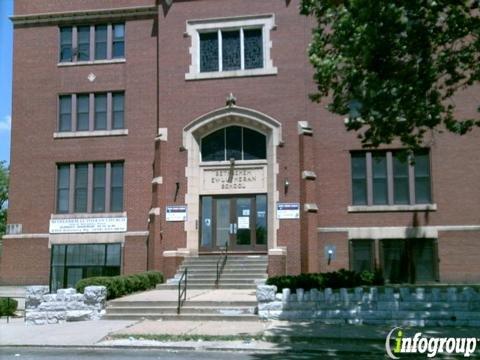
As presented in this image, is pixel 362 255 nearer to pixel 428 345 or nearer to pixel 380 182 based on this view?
pixel 380 182

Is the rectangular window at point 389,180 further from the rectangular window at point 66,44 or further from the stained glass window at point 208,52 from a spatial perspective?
the rectangular window at point 66,44

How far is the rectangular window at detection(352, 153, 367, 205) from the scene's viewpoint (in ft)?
80.6

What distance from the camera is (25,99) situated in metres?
27.4

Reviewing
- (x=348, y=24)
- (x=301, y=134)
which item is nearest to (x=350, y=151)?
(x=301, y=134)

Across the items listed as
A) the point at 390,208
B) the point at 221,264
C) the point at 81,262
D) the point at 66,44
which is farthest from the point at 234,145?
the point at 66,44

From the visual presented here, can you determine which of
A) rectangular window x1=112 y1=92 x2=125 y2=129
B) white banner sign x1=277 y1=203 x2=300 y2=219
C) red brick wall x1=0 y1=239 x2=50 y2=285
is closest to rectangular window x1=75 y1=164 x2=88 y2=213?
red brick wall x1=0 y1=239 x2=50 y2=285

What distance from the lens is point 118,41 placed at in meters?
27.2

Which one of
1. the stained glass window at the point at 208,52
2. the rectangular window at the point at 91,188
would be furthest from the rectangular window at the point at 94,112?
the stained glass window at the point at 208,52

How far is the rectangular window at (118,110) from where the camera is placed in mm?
26717

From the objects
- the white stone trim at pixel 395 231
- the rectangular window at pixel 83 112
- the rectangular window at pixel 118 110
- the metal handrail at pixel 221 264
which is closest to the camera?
the metal handrail at pixel 221 264

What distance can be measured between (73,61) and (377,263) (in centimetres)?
1595

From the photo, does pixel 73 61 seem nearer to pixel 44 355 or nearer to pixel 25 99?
pixel 25 99

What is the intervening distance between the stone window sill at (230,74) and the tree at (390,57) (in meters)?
12.1

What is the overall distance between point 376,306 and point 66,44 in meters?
19.5
